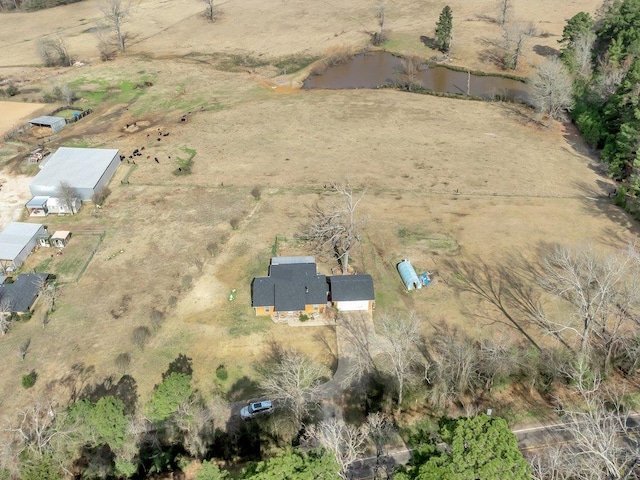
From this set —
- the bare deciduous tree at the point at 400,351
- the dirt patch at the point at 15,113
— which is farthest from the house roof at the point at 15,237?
the bare deciduous tree at the point at 400,351

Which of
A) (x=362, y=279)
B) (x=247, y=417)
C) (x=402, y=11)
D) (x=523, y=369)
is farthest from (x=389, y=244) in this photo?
(x=402, y=11)

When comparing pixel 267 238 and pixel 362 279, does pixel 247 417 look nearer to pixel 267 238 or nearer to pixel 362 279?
pixel 362 279

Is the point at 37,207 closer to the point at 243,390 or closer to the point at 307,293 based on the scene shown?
the point at 307,293

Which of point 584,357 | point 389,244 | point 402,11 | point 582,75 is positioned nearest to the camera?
point 584,357

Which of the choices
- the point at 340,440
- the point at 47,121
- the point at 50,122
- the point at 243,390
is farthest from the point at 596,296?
the point at 47,121

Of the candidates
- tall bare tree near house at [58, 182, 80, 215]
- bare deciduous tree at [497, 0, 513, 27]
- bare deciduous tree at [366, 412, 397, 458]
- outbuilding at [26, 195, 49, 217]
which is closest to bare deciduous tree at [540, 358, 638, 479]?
bare deciduous tree at [366, 412, 397, 458]
